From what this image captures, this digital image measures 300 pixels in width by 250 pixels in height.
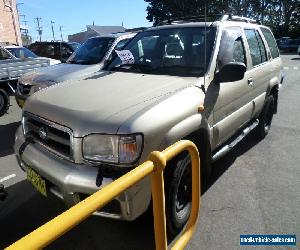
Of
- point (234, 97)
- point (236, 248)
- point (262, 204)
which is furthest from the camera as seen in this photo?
point (234, 97)

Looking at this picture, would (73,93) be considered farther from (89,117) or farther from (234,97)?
(234,97)

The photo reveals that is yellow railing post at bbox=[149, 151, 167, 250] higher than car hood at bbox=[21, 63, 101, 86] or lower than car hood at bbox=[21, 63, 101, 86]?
lower

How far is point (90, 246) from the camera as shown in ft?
10.0

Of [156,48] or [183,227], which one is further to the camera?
[156,48]

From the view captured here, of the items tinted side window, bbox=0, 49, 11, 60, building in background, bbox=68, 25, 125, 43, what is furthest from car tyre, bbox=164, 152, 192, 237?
building in background, bbox=68, 25, 125, 43

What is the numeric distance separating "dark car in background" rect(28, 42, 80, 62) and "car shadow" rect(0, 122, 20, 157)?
245 inches

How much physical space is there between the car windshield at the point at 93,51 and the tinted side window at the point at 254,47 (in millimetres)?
3452

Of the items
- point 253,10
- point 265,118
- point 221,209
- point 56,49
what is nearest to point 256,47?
point 265,118

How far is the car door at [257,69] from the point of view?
15.6 feet

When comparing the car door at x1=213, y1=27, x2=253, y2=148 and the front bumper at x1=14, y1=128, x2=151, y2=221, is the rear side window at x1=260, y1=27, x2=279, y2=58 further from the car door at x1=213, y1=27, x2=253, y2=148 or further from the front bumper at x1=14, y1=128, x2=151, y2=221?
the front bumper at x1=14, y1=128, x2=151, y2=221

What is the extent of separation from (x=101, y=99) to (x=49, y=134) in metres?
0.57

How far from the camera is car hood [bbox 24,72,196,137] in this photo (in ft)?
8.86

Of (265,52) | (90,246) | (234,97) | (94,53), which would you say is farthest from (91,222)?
(94,53)

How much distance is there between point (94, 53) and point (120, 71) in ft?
11.7
